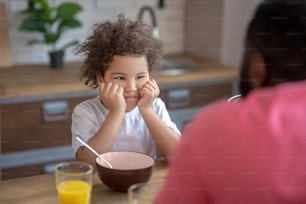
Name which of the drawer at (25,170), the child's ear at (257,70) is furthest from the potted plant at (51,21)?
the child's ear at (257,70)

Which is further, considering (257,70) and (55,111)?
(55,111)

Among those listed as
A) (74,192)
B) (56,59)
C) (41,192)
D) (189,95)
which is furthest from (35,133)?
(74,192)

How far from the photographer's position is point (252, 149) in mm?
629

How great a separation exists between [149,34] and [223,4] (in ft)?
3.93

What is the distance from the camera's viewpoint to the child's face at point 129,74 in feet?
4.50

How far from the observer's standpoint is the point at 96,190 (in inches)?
44.5

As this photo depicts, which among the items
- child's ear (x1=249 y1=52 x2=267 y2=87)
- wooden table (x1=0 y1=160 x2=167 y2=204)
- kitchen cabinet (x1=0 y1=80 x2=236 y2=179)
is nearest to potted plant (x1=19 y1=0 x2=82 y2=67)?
kitchen cabinet (x1=0 y1=80 x2=236 y2=179)

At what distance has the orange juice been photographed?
102 centimetres

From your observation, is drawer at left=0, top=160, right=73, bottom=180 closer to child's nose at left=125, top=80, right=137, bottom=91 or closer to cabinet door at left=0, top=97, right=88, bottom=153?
cabinet door at left=0, top=97, right=88, bottom=153

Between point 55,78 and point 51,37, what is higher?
point 51,37

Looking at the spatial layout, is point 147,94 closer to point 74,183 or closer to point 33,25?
point 74,183

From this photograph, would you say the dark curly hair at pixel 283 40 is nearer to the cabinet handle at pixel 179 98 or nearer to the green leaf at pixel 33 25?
the cabinet handle at pixel 179 98

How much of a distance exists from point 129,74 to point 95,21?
1.32 metres

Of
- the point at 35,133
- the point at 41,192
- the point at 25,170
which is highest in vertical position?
the point at 41,192
